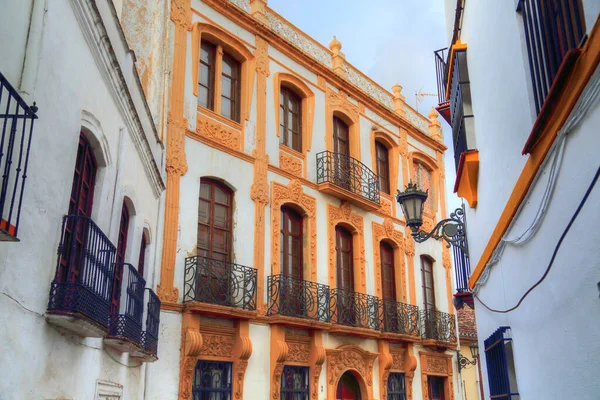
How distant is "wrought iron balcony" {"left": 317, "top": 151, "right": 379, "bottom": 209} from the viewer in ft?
54.5

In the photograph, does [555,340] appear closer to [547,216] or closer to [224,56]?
[547,216]

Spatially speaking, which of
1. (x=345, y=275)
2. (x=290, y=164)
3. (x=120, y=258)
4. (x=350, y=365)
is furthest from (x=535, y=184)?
(x=345, y=275)

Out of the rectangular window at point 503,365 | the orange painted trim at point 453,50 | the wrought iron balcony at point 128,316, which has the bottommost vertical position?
the rectangular window at point 503,365

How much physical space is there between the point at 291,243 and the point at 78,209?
373 inches

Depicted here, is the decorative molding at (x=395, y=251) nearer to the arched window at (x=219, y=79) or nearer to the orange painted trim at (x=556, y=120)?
the arched window at (x=219, y=79)

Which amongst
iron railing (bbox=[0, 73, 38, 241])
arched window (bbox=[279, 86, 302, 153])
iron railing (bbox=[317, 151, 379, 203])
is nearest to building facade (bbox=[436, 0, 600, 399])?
iron railing (bbox=[0, 73, 38, 241])

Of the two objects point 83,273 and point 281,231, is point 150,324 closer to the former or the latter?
point 83,273

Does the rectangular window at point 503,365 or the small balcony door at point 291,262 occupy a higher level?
the small balcony door at point 291,262

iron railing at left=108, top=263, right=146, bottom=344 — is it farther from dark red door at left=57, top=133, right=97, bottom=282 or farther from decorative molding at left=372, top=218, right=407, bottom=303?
decorative molding at left=372, top=218, right=407, bottom=303

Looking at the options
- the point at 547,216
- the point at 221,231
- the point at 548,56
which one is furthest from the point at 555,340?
the point at 221,231

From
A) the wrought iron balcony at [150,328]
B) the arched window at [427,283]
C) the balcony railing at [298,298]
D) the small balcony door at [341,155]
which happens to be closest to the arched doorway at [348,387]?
the balcony railing at [298,298]

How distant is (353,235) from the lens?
17703 millimetres

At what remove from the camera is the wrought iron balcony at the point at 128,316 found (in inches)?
289

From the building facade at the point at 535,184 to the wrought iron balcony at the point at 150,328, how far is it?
489 cm
